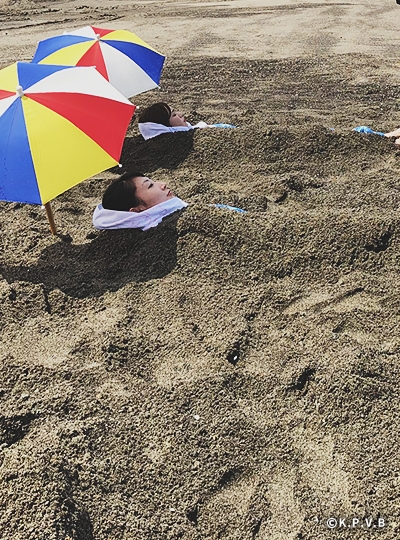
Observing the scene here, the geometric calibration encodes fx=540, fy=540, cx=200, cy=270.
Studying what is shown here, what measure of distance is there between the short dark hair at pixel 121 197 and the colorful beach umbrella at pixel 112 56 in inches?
61.1

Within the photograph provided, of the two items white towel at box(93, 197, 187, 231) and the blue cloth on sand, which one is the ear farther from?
the blue cloth on sand

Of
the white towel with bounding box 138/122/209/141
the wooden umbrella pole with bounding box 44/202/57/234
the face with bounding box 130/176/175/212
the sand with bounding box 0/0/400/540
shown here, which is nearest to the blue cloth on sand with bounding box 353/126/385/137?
the sand with bounding box 0/0/400/540

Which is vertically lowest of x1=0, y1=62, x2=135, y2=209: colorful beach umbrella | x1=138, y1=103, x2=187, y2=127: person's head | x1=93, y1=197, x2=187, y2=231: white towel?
x1=93, y1=197, x2=187, y2=231: white towel

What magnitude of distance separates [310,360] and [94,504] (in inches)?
46.0

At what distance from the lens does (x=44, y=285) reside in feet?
10.7

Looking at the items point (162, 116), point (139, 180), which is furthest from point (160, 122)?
point (139, 180)

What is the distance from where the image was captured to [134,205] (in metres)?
3.60

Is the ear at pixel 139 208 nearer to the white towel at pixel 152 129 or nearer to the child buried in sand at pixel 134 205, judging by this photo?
the child buried in sand at pixel 134 205

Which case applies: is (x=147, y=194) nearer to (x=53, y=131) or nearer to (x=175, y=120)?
(x=53, y=131)

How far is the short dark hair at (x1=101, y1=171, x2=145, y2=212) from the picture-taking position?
139 inches

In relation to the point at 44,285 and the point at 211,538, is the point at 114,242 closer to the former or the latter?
the point at 44,285

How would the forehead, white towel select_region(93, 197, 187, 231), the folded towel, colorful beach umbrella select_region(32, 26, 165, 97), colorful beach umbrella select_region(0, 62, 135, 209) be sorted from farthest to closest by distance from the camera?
the folded towel
colorful beach umbrella select_region(32, 26, 165, 97)
the forehead
white towel select_region(93, 197, 187, 231)
colorful beach umbrella select_region(0, 62, 135, 209)

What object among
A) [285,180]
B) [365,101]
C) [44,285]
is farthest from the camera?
[365,101]

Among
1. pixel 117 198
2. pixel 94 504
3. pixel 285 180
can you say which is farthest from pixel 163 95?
pixel 94 504
